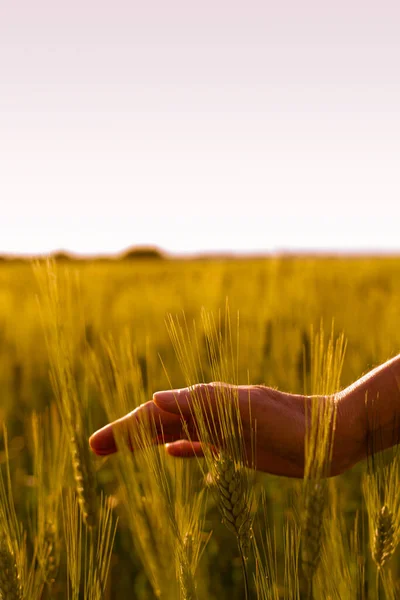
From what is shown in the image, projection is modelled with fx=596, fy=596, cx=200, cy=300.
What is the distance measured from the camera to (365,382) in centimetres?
100

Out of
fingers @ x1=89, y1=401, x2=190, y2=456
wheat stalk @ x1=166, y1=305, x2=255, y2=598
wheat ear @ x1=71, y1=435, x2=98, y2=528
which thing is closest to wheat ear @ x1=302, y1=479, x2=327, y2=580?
wheat stalk @ x1=166, y1=305, x2=255, y2=598

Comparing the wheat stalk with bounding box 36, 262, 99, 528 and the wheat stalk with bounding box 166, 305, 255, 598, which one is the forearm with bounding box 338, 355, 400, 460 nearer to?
the wheat stalk with bounding box 166, 305, 255, 598

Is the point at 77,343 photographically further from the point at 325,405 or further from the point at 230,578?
the point at 325,405

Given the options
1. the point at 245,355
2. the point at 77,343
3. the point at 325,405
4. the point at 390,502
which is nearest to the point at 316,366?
the point at 325,405

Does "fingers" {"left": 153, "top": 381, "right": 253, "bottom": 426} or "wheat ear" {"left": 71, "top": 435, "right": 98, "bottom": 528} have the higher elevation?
"fingers" {"left": 153, "top": 381, "right": 253, "bottom": 426}

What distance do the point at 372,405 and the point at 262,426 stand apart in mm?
190

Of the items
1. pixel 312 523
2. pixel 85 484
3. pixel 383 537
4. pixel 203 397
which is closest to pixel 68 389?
pixel 85 484

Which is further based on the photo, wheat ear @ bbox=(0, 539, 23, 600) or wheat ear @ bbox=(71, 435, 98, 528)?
wheat ear @ bbox=(71, 435, 98, 528)

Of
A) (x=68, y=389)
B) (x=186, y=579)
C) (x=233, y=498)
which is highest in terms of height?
(x=68, y=389)

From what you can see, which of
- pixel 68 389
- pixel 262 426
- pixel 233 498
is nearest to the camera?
pixel 233 498

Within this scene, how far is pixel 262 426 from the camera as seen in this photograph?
35.8 inches

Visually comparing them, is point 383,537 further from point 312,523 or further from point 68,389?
point 68,389

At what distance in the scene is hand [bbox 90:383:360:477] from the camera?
2.84ft

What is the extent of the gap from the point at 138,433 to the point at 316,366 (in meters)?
0.30
